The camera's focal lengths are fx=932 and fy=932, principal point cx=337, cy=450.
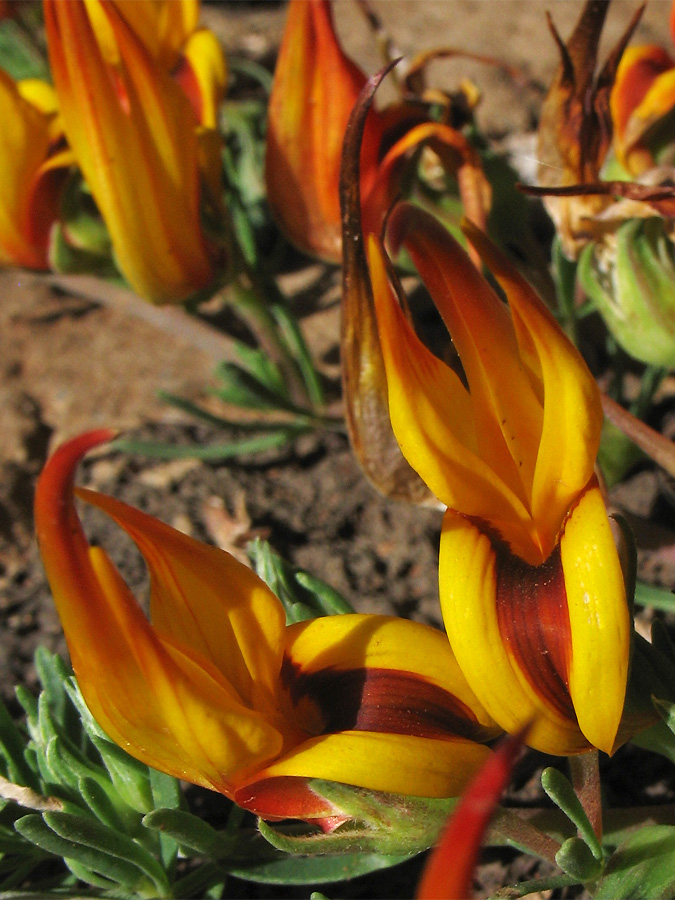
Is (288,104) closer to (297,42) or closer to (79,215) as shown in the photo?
(297,42)

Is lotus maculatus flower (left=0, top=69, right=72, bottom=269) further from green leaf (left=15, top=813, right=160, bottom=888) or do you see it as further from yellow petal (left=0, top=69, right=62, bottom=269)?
green leaf (left=15, top=813, right=160, bottom=888)

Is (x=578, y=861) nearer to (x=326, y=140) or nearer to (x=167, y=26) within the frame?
(x=326, y=140)

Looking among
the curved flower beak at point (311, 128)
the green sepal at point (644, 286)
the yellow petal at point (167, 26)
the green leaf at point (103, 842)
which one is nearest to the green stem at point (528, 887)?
the green leaf at point (103, 842)

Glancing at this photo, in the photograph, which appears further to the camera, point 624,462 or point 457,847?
point 624,462

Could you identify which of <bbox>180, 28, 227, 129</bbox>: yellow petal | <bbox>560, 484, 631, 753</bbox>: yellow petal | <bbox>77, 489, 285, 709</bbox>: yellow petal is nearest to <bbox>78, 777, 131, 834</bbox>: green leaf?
<bbox>77, 489, 285, 709</bbox>: yellow petal

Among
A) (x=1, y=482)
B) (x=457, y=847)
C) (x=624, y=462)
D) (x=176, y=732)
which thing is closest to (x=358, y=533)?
(x=624, y=462)

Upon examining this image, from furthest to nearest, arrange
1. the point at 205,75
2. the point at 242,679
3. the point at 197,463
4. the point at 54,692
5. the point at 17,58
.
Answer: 1. the point at 17,58
2. the point at 197,463
3. the point at 205,75
4. the point at 54,692
5. the point at 242,679

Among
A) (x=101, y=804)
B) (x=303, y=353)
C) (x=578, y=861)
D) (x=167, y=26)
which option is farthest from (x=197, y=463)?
(x=578, y=861)
